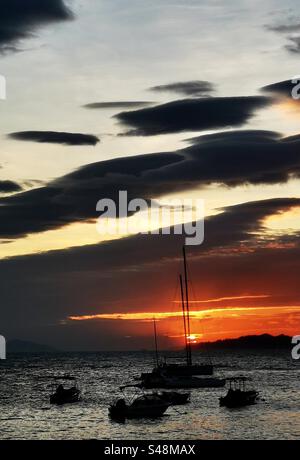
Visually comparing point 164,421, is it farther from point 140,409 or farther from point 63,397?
point 63,397

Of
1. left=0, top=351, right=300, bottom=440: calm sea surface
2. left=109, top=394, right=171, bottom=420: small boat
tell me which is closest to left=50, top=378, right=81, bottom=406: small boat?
left=0, top=351, right=300, bottom=440: calm sea surface

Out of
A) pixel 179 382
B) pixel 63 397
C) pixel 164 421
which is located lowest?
pixel 164 421

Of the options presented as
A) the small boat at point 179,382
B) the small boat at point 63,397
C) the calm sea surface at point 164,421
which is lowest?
the calm sea surface at point 164,421

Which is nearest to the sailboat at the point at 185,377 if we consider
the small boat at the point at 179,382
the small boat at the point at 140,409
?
the small boat at the point at 179,382

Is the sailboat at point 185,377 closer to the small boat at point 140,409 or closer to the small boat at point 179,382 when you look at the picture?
the small boat at point 179,382

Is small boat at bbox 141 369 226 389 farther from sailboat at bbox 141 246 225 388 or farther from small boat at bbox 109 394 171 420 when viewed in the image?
small boat at bbox 109 394 171 420

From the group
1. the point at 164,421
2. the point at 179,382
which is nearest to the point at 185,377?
the point at 179,382

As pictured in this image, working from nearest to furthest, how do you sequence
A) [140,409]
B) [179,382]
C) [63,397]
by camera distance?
1. [140,409]
2. [63,397]
3. [179,382]

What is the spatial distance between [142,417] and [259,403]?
30679mm

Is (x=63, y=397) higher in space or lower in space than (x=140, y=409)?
higher

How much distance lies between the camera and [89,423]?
89.9 metres
